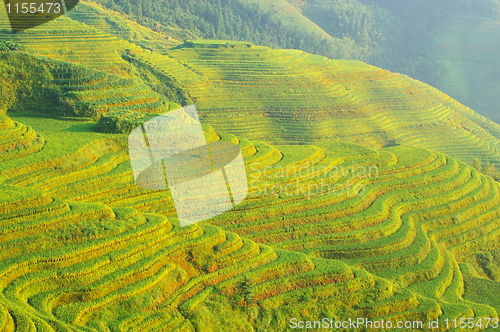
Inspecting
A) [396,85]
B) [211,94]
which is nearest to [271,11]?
[396,85]

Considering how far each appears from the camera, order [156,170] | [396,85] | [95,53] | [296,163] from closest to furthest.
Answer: [156,170], [296,163], [95,53], [396,85]

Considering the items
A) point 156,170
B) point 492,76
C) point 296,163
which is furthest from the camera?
point 492,76

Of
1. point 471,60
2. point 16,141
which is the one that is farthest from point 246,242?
point 471,60

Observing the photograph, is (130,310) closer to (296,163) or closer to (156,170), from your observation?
(156,170)

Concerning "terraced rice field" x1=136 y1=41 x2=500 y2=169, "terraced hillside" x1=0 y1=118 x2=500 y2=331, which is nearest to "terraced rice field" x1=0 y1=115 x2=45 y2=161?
"terraced hillside" x1=0 y1=118 x2=500 y2=331

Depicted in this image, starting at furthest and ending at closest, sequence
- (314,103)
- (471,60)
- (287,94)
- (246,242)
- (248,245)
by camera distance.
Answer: (471,60) < (287,94) < (314,103) < (246,242) < (248,245)

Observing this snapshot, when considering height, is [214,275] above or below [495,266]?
above

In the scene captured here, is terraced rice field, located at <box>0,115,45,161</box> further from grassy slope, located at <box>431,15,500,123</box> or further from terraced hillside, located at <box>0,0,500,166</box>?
grassy slope, located at <box>431,15,500,123</box>

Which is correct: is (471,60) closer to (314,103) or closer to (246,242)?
(314,103)

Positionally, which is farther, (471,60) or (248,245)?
(471,60)
